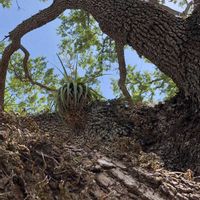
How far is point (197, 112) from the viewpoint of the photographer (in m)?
4.91

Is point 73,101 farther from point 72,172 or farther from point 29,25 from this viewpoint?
point 72,172

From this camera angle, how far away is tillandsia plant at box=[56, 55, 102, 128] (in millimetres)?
5617

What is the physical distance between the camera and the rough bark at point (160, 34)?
4906mm

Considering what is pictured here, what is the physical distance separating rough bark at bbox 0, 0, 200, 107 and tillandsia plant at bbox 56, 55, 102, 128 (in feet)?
2.72

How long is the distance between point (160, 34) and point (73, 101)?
1.38 meters

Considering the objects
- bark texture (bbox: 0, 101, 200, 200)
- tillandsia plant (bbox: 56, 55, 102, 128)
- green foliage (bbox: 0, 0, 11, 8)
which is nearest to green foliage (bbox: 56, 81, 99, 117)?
tillandsia plant (bbox: 56, 55, 102, 128)

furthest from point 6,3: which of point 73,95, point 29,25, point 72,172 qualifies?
point 72,172

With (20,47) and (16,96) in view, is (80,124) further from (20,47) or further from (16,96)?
(16,96)

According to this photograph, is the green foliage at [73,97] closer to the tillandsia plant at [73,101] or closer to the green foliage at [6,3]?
the tillandsia plant at [73,101]

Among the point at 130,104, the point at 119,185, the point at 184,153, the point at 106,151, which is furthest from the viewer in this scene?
the point at 130,104

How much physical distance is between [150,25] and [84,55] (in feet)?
25.4

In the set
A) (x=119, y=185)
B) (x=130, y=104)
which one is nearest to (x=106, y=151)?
(x=119, y=185)

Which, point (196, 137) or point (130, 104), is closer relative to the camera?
point (196, 137)

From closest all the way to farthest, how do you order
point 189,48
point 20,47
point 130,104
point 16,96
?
point 189,48, point 130,104, point 20,47, point 16,96
